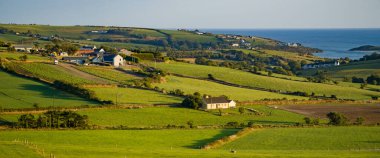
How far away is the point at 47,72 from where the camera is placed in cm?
8406

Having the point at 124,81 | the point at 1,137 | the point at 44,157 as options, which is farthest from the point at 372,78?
the point at 44,157

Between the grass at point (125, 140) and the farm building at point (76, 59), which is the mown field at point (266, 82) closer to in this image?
the farm building at point (76, 59)

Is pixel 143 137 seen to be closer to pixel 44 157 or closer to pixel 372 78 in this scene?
pixel 44 157

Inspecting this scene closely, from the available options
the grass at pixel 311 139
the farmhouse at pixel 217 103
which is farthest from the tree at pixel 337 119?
the farmhouse at pixel 217 103

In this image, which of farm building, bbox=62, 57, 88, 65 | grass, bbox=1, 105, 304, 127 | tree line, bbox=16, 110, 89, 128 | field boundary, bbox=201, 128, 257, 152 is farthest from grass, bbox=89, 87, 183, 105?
farm building, bbox=62, 57, 88, 65

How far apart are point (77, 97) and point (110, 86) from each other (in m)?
9.09

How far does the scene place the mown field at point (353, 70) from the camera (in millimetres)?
124562

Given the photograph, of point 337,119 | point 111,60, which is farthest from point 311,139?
point 111,60

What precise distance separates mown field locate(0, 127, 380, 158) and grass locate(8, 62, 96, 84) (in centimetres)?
2948

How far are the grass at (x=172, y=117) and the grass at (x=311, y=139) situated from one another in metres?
8.65

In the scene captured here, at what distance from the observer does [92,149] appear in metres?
38.6

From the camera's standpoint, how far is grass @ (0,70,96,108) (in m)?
63.5

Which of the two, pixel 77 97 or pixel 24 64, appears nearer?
pixel 77 97

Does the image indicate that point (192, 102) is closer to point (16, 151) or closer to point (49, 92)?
point (49, 92)
